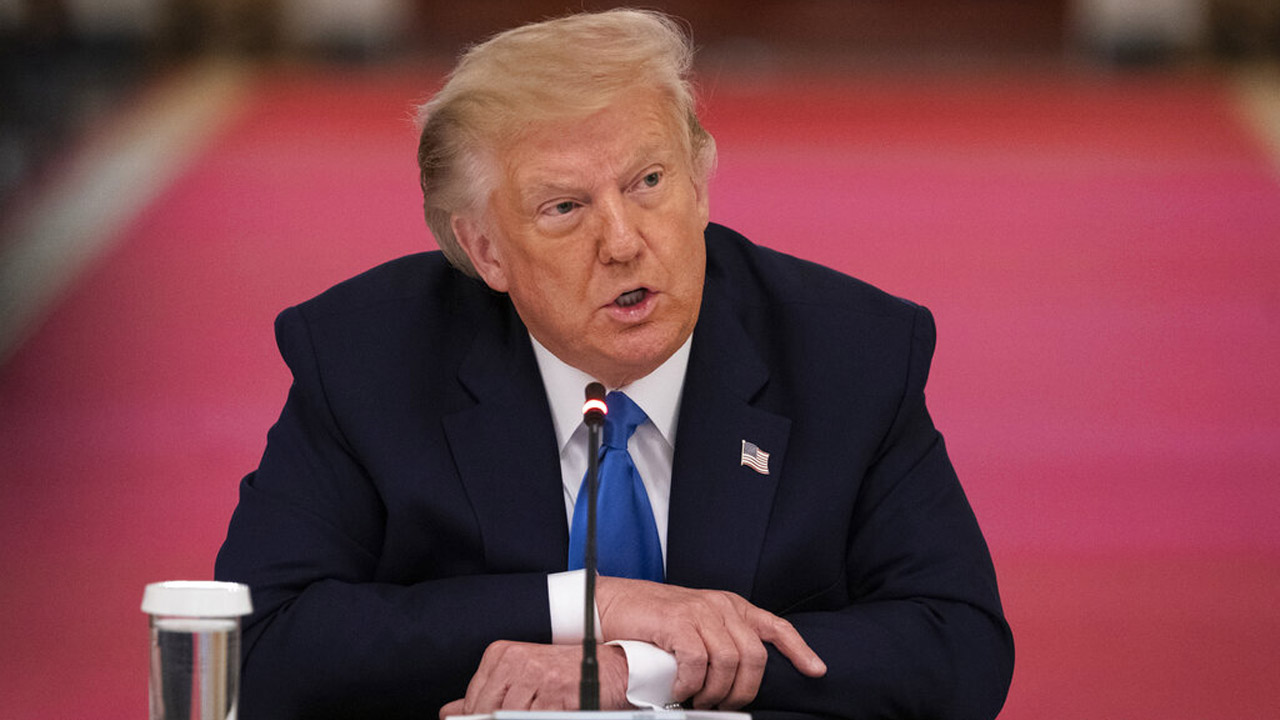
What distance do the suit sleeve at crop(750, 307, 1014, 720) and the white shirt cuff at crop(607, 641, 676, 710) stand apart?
0.11 m

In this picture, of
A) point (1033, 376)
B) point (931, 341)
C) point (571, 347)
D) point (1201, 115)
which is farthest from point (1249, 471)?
point (1201, 115)

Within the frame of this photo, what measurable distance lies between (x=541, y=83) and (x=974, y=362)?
390 cm

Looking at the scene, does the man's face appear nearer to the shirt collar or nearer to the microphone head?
the shirt collar

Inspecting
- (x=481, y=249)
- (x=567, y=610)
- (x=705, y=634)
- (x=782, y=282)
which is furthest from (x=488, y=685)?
(x=782, y=282)

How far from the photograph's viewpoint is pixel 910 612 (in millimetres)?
2023

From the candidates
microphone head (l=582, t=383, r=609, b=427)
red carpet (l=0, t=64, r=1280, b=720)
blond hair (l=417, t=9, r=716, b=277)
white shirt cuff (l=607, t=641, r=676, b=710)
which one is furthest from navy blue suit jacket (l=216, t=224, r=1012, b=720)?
red carpet (l=0, t=64, r=1280, b=720)

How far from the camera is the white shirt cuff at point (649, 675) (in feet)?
6.05

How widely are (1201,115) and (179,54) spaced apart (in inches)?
276

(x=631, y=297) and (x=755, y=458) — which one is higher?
(x=631, y=297)

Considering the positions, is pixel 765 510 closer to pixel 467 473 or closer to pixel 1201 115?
pixel 467 473

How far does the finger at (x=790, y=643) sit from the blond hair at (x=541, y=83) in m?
0.60

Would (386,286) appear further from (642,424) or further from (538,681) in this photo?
(538,681)

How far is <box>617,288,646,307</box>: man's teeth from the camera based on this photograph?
6.73ft

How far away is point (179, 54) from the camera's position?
11.9 meters
